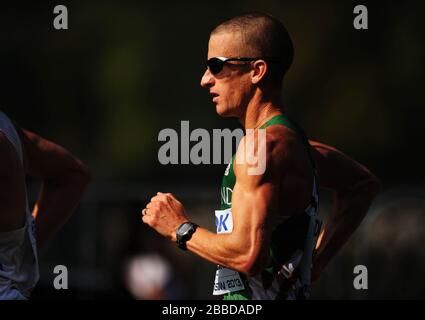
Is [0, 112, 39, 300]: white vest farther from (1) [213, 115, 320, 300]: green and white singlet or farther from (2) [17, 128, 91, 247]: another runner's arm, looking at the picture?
(1) [213, 115, 320, 300]: green and white singlet

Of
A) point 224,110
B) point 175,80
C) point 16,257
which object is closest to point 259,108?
point 224,110

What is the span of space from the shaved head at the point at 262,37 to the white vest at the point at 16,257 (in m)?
1.41

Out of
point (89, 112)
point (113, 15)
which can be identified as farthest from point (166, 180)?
point (113, 15)

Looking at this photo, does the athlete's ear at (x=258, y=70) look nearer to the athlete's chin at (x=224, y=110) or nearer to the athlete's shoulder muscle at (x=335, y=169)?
the athlete's chin at (x=224, y=110)

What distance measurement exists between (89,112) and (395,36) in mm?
5788

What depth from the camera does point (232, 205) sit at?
605cm

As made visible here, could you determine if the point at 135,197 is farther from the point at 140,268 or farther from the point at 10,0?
the point at 10,0

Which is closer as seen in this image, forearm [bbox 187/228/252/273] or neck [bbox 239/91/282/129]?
forearm [bbox 187/228/252/273]

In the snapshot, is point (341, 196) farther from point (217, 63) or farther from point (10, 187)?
point (10, 187)

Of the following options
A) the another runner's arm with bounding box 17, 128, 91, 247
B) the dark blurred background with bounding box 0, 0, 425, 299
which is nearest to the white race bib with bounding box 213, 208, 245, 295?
the another runner's arm with bounding box 17, 128, 91, 247

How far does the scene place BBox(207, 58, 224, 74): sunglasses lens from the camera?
6.40 metres

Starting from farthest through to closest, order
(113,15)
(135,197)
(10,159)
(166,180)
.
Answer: (113,15), (166,180), (135,197), (10,159)

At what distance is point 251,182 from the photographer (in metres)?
5.93

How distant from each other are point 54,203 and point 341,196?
189 cm
